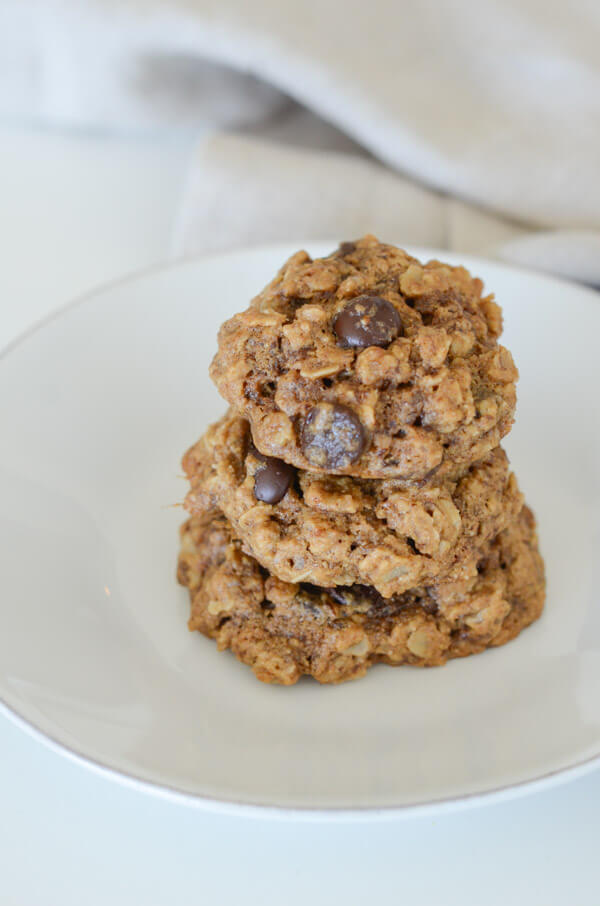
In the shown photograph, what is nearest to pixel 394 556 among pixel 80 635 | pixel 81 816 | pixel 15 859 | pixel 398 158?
pixel 80 635

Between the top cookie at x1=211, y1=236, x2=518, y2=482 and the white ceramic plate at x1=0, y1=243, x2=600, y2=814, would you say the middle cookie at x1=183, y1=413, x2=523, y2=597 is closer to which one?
the top cookie at x1=211, y1=236, x2=518, y2=482

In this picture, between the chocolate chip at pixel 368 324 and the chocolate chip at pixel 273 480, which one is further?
the chocolate chip at pixel 273 480

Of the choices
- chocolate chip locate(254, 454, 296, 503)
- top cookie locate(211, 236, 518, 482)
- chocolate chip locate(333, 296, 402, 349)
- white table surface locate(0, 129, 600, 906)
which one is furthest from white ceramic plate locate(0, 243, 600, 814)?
chocolate chip locate(333, 296, 402, 349)

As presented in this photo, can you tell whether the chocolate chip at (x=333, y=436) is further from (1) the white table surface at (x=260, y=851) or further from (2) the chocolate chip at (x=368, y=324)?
(1) the white table surface at (x=260, y=851)

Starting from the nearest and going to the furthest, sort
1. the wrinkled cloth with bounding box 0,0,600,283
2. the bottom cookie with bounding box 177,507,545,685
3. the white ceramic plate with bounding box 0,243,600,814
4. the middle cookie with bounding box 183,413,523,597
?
1. the white ceramic plate with bounding box 0,243,600,814
2. the middle cookie with bounding box 183,413,523,597
3. the bottom cookie with bounding box 177,507,545,685
4. the wrinkled cloth with bounding box 0,0,600,283

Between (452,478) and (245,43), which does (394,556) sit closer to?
(452,478)

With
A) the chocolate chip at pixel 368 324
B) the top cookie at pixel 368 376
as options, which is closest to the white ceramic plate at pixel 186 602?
the top cookie at pixel 368 376
